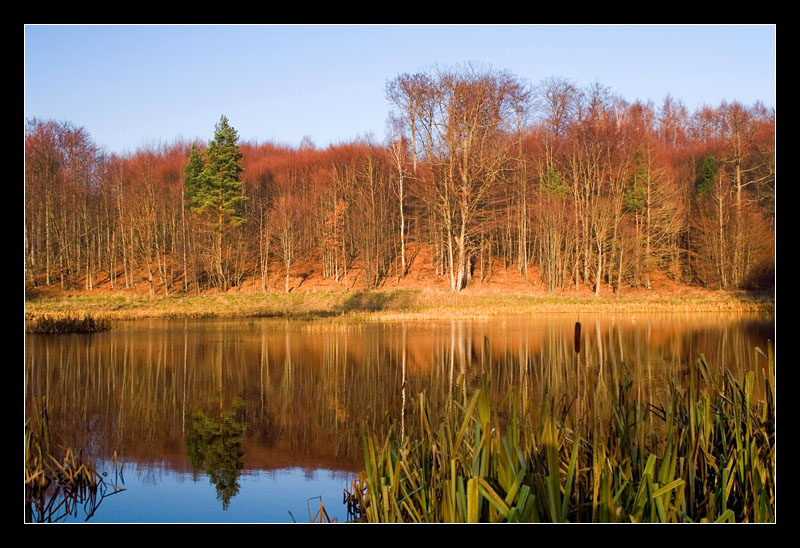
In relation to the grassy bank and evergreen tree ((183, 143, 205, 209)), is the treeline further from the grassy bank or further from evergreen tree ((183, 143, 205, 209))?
the grassy bank

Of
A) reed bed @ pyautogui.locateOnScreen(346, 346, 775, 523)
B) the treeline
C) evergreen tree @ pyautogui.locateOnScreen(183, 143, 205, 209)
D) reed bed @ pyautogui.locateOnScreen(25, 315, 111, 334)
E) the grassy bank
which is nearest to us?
reed bed @ pyautogui.locateOnScreen(346, 346, 775, 523)

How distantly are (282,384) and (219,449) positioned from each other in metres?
4.72

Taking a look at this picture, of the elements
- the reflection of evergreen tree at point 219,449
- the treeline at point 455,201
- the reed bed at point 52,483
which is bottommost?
the reflection of evergreen tree at point 219,449

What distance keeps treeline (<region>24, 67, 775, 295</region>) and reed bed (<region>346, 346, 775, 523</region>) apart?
91.8ft

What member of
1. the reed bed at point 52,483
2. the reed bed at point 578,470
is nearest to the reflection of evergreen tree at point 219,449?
the reed bed at point 52,483

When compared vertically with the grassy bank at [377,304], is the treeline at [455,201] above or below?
above

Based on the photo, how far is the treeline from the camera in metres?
35.5

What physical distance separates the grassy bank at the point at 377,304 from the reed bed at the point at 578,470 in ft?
74.3

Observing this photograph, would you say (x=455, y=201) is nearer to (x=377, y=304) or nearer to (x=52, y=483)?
(x=377, y=304)

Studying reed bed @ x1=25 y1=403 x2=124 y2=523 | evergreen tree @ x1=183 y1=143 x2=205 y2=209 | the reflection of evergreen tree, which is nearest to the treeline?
evergreen tree @ x1=183 y1=143 x2=205 y2=209

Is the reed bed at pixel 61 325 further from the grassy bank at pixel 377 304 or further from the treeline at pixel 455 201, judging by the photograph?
the treeline at pixel 455 201

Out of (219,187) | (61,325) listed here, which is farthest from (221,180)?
(61,325)

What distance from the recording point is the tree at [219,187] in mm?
37812
